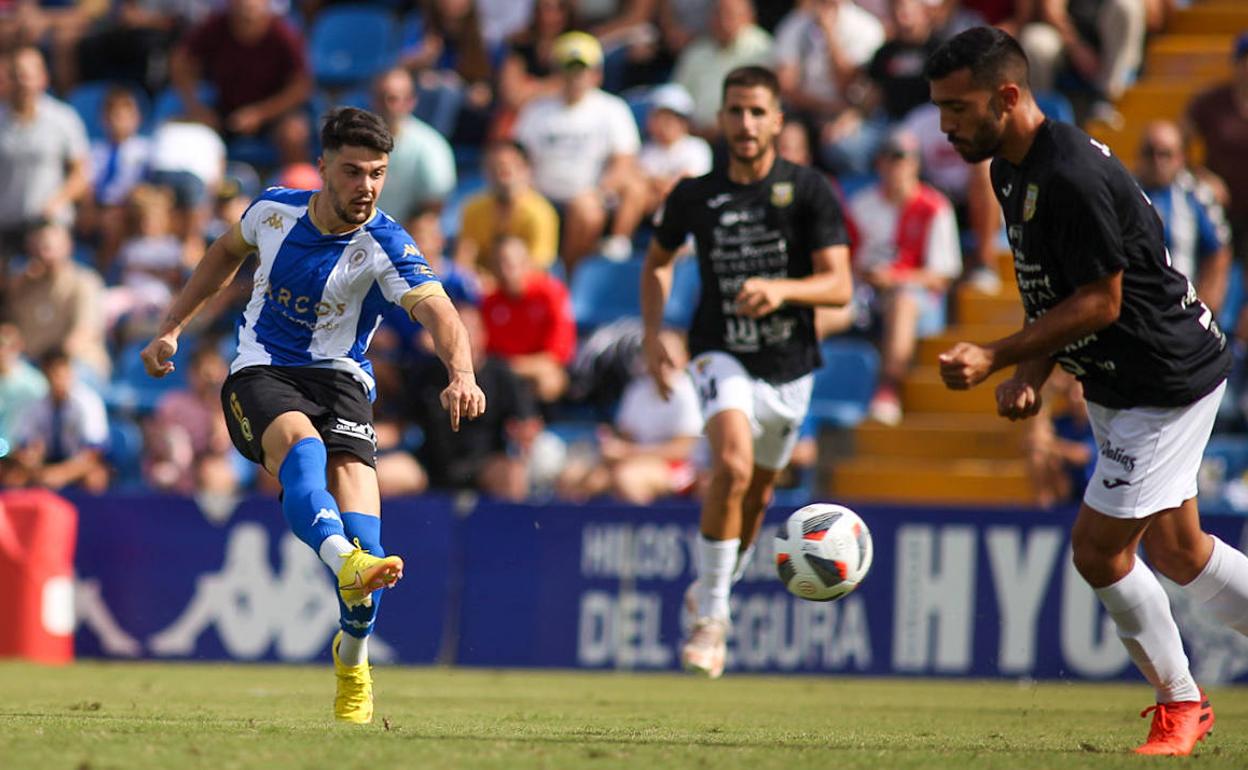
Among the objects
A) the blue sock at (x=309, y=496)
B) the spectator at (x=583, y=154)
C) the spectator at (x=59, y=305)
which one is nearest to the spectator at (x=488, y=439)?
the spectator at (x=583, y=154)

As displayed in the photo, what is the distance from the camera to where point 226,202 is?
51.1ft

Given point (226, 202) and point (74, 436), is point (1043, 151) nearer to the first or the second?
point (74, 436)

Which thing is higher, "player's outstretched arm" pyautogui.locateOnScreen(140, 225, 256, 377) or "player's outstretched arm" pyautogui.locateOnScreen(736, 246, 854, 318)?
"player's outstretched arm" pyautogui.locateOnScreen(736, 246, 854, 318)

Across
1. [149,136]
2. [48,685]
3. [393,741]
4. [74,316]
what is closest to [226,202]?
[74,316]

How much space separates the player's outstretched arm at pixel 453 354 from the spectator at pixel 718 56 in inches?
348

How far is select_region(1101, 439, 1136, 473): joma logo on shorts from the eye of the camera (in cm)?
647

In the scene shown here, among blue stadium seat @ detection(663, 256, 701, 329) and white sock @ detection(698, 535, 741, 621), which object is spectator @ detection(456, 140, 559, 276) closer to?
blue stadium seat @ detection(663, 256, 701, 329)

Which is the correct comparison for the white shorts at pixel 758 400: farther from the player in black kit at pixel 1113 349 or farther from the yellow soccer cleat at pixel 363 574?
the yellow soccer cleat at pixel 363 574

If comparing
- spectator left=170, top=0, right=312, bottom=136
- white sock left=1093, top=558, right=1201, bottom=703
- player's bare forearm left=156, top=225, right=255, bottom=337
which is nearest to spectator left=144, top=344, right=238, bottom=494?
spectator left=170, top=0, right=312, bottom=136

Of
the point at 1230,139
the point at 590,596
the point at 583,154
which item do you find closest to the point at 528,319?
the point at 583,154

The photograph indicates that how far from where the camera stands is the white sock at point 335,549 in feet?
21.9

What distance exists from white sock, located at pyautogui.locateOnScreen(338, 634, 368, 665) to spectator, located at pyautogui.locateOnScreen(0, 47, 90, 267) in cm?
998

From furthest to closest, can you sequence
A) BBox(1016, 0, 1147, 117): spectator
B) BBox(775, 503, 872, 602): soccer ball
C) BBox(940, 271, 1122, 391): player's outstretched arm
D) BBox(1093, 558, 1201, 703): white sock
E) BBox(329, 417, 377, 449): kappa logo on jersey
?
BBox(1016, 0, 1147, 117): spectator, BBox(775, 503, 872, 602): soccer ball, BBox(329, 417, 377, 449): kappa logo on jersey, BBox(1093, 558, 1201, 703): white sock, BBox(940, 271, 1122, 391): player's outstretched arm

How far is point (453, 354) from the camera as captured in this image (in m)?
6.90
